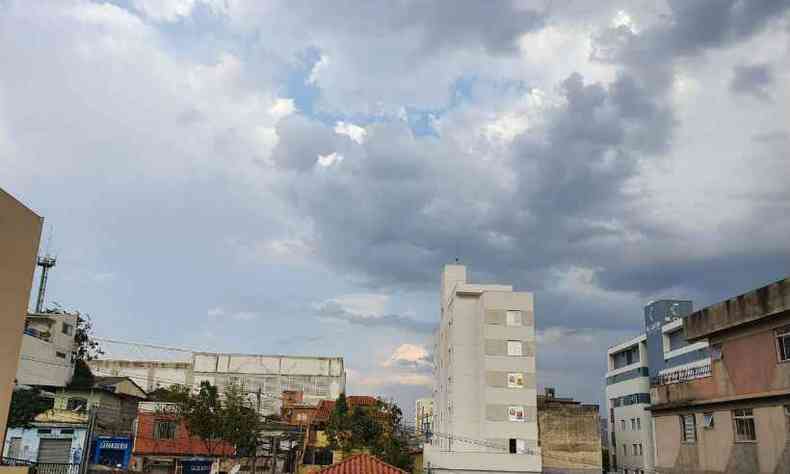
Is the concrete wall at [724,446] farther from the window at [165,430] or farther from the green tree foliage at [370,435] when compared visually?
the window at [165,430]

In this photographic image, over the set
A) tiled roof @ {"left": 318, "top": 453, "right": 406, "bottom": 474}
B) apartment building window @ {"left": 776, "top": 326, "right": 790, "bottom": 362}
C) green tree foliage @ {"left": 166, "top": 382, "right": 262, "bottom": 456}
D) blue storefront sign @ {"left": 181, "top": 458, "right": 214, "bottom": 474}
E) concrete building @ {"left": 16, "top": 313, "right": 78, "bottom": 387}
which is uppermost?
concrete building @ {"left": 16, "top": 313, "right": 78, "bottom": 387}

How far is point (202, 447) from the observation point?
58500 millimetres

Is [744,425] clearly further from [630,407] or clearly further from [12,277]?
[630,407]

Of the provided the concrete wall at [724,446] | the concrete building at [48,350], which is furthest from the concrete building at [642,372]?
the concrete building at [48,350]

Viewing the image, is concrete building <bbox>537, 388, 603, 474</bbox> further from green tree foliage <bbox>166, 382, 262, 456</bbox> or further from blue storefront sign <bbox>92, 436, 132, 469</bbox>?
blue storefront sign <bbox>92, 436, 132, 469</bbox>

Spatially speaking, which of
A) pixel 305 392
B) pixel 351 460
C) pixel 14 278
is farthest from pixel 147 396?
pixel 14 278

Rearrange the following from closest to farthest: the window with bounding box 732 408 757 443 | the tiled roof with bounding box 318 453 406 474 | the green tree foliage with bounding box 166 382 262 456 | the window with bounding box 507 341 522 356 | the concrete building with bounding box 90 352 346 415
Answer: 1. the window with bounding box 732 408 757 443
2. the tiled roof with bounding box 318 453 406 474
3. the green tree foliage with bounding box 166 382 262 456
4. the window with bounding box 507 341 522 356
5. the concrete building with bounding box 90 352 346 415

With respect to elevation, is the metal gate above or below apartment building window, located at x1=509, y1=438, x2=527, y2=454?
below

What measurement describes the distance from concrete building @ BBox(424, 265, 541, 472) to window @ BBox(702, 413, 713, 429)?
26790 millimetres

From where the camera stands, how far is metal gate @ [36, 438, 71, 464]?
51.6 meters

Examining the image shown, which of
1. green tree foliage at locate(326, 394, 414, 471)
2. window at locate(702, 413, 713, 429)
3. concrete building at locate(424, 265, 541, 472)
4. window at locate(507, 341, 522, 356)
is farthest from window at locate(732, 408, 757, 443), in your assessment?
green tree foliage at locate(326, 394, 414, 471)

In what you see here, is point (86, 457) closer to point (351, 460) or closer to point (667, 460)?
point (351, 460)

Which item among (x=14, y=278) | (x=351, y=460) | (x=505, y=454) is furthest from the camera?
(x=505, y=454)

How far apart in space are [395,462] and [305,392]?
50148mm
